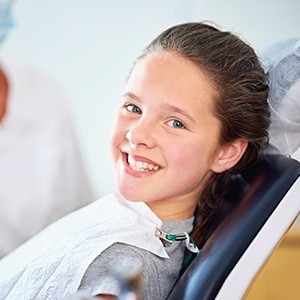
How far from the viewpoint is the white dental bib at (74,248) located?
1219 mm

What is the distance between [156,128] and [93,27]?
99 centimetres

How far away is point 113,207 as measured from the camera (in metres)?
1.37

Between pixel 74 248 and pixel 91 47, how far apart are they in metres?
1.07

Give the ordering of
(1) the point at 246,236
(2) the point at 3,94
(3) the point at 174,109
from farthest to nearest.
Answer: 1. (2) the point at 3,94
2. (3) the point at 174,109
3. (1) the point at 246,236

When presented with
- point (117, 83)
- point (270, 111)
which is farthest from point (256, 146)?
point (117, 83)

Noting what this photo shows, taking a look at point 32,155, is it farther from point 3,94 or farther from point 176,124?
point 176,124

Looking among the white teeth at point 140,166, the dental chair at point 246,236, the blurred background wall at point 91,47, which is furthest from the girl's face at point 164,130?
the blurred background wall at point 91,47

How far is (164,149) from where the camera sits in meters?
1.29

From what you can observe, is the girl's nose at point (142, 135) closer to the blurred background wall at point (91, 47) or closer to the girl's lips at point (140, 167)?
the girl's lips at point (140, 167)

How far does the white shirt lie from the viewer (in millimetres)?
2156

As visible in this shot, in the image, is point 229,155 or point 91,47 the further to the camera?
point 91,47

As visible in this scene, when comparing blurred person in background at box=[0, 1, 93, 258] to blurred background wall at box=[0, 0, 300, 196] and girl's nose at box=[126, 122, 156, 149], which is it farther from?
girl's nose at box=[126, 122, 156, 149]

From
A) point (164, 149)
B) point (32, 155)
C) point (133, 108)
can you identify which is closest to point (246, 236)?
point (164, 149)

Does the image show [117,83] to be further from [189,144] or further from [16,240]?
[189,144]
